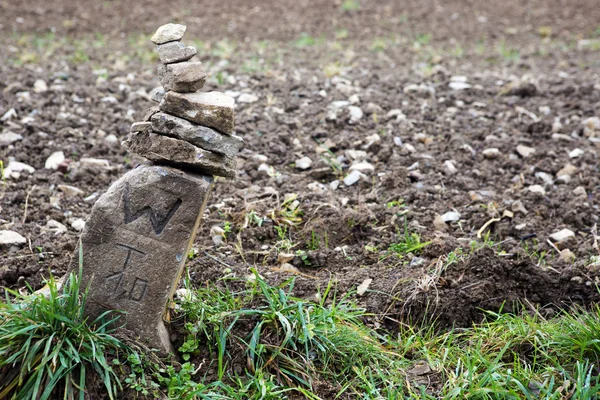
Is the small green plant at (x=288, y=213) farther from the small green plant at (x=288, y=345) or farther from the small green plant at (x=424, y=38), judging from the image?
the small green plant at (x=424, y=38)

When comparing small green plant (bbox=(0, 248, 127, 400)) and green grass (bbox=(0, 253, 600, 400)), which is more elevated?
small green plant (bbox=(0, 248, 127, 400))

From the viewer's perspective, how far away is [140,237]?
2.87 metres

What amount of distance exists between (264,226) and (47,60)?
3.85 m

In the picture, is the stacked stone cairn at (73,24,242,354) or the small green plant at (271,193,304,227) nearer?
the stacked stone cairn at (73,24,242,354)

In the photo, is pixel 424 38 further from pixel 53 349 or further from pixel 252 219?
pixel 53 349

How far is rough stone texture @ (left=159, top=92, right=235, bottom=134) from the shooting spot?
9.46 ft

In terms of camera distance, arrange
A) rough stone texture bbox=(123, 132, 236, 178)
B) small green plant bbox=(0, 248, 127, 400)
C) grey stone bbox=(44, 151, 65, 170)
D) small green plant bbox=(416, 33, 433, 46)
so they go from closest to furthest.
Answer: small green plant bbox=(0, 248, 127, 400) < rough stone texture bbox=(123, 132, 236, 178) < grey stone bbox=(44, 151, 65, 170) < small green plant bbox=(416, 33, 433, 46)

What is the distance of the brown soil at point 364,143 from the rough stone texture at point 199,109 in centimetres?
94

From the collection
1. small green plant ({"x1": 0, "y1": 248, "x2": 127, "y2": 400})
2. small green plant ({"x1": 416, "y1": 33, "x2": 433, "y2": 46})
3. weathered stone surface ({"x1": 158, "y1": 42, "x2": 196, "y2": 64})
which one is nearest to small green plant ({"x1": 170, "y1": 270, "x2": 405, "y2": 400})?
small green plant ({"x1": 0, "y1": 248, "x2": 127, "y2": 400})

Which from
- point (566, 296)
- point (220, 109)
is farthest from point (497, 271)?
point (220, 109)

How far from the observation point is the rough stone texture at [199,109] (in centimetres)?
288

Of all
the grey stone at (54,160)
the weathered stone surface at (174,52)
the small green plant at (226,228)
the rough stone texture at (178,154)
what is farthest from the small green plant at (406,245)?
the grey stone at (54,160)

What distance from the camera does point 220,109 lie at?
289 cm

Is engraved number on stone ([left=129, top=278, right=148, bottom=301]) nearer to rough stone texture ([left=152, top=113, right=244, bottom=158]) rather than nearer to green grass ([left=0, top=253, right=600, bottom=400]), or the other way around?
green grass ([left=0, top=253, right=600, bottom=400])
